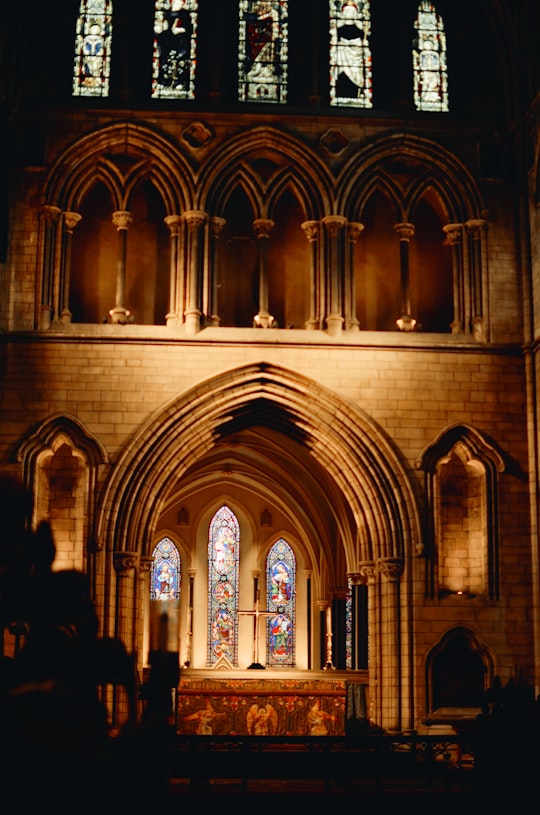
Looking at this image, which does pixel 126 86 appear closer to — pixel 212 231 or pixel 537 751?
pixel 212 231

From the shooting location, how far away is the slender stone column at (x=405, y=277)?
1766 cm

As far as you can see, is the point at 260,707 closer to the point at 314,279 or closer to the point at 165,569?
the point at 314,279

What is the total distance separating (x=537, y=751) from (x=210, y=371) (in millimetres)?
9435

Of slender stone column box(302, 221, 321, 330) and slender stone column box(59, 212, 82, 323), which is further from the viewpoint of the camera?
slender stone column box(302, 221, 321, 330)

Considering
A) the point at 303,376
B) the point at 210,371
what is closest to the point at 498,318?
the point at 303,376

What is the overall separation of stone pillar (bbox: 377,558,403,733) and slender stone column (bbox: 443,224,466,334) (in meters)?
3.54

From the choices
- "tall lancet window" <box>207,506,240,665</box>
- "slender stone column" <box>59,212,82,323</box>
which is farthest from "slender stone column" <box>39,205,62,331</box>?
"tall lancet window" <box>207,506,240,665</box>

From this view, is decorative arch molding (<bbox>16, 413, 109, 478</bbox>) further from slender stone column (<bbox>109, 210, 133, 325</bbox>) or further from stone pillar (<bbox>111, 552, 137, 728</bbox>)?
slender stone column (<bbox>109, 210, 133, 325</bbox>)

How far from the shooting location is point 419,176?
59.2 feet

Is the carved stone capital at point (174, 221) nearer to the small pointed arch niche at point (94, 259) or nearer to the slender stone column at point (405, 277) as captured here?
the small pointed arch niche at point (94, 259)

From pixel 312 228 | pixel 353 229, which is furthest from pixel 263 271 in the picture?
pixel 353 229

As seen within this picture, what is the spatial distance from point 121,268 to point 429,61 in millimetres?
5785

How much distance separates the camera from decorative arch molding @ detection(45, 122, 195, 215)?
57.6 ft

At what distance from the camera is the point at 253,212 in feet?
59.6
